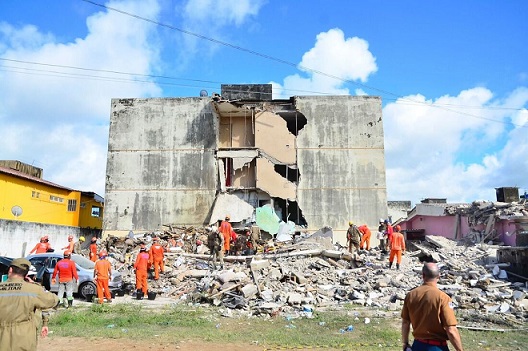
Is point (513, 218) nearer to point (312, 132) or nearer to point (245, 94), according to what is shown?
point (312, 132)

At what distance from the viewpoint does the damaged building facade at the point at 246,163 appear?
86.5 ft

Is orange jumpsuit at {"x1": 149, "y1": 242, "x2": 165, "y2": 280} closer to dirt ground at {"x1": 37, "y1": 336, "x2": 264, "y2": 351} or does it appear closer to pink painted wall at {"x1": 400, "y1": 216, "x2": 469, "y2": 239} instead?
dirt ground at {"x1": 37, "y1": 336, "x2": 264, "y2": 351}

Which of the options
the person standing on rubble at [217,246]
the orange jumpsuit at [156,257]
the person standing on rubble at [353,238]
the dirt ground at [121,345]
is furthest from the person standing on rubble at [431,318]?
the person standing on rubble at [353,238]

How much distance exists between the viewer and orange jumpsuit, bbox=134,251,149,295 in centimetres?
1307

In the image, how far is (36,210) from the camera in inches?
1029

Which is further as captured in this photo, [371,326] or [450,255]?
[450,255]

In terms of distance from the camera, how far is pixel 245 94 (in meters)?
28.6

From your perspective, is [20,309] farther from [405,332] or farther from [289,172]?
[289,172]

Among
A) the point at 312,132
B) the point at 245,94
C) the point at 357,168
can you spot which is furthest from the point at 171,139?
the point at 357,168

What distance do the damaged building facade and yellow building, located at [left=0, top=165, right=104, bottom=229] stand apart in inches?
165

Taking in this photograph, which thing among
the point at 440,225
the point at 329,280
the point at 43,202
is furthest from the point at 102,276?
the point at 440,225

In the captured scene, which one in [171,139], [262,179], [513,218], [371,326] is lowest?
[371,326]

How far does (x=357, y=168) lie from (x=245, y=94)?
29.6ft

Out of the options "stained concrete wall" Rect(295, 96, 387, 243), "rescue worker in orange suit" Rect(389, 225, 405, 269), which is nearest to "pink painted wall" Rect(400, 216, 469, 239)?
"stained concrete wall" Rect(295, 96, 387, 243)
